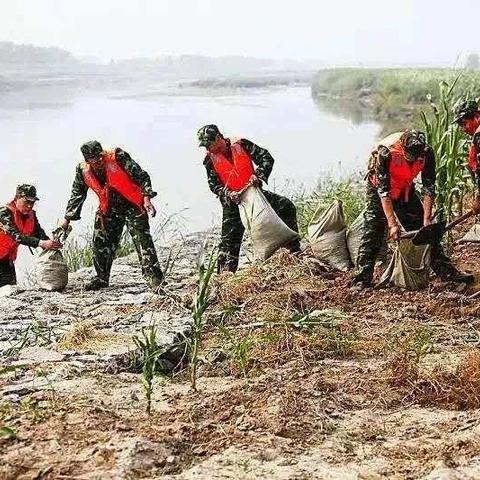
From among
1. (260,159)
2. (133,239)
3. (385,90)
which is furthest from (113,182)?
(385,90)

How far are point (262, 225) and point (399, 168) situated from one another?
1.12 meters

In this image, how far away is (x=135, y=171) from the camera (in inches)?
232

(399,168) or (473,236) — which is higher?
(399,168)

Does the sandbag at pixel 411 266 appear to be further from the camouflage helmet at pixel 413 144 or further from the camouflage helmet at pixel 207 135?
the camouflage helmet at pixel 207 135

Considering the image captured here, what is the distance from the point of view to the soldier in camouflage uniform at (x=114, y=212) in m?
5.89

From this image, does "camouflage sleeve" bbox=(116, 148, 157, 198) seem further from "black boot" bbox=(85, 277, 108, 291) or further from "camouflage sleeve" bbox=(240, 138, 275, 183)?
"black boot" bbox=(85, 277, 108, 291)

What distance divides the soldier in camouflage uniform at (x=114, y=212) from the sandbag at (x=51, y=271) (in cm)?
24

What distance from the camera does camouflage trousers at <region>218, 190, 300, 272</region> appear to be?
6105mm

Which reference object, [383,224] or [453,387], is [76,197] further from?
[453,387]

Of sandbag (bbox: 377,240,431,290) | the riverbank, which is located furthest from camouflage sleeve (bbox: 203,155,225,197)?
the riverbank

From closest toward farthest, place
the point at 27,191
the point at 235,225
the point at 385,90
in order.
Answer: the point at 27,191
the point at 235,225
the point at 385,90

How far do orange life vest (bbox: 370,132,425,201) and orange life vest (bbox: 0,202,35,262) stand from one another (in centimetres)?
271

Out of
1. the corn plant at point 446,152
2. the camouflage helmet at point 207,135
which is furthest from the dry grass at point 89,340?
the corn plant at point 446,152

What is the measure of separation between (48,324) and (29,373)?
1236 millimetres
